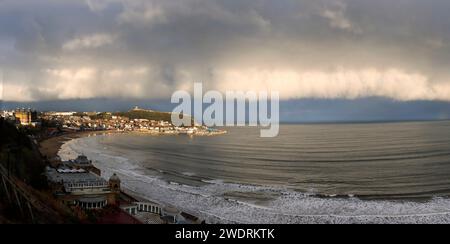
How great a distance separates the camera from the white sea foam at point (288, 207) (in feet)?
107

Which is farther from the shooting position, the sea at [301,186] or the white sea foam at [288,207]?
the sea at [301,186]

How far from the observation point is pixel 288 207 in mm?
36906

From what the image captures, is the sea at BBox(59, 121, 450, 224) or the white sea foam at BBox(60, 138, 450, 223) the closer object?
the white sea foam at BBox(60, 138, 450, 223)

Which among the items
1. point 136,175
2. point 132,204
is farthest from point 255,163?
point 132,204

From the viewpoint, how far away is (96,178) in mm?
39656

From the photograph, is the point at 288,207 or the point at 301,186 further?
the point at 301,186

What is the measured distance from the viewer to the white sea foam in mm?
32750
